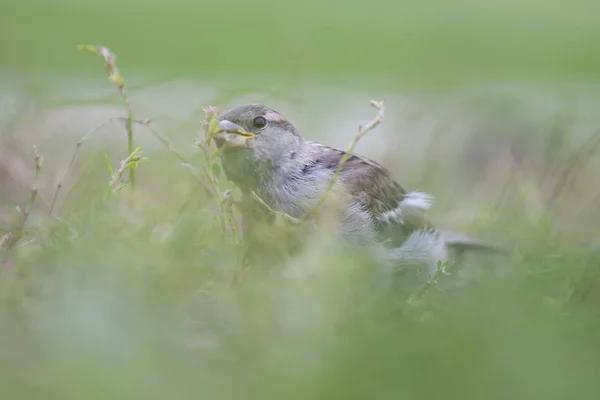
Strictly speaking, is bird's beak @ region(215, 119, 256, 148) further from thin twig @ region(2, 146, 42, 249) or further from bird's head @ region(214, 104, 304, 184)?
thin twig @ region(2, 146, 42, 249)

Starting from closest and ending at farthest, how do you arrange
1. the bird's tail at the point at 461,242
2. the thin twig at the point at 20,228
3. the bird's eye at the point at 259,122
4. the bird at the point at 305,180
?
the thin twig at the point at 20,228 < the bird at the point at 305,180 < the bird's eye at the point at 259,122 < the bird's tail at the point at 461,242

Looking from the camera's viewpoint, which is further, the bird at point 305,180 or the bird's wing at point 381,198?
the bird's wing at point 381,198

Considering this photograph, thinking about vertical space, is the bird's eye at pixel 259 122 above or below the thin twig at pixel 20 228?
above

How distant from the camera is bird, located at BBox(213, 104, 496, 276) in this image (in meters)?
2.63

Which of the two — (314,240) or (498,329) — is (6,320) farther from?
(498,329)

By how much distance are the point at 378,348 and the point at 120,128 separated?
4337 mm

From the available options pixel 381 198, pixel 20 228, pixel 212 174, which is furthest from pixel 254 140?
pixel 20 228

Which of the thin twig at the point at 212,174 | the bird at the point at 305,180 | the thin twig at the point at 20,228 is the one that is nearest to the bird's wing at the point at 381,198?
the bird at the point at 305,180

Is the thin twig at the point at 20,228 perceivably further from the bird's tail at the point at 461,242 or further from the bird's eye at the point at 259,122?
the bird's tail at the point at 461,242

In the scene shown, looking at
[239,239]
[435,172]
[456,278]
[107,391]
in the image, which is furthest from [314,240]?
[435,172]

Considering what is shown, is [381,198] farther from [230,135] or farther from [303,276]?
[303,276]

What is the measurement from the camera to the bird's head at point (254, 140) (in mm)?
2664

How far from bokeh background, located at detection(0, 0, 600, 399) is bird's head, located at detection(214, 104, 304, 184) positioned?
232 mm

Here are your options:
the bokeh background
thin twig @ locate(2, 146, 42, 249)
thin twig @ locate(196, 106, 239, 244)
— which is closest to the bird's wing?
the bokeh background
